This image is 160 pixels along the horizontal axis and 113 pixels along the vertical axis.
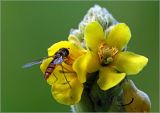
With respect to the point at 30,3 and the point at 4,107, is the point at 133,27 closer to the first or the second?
the point at 30,3

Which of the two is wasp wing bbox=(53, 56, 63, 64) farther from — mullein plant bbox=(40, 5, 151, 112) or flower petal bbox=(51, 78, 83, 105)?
flower petal bbox=(51, 78, 83, 105)

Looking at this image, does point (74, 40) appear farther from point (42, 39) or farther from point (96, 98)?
point (42, 39)

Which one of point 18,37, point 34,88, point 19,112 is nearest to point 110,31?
point 19,112

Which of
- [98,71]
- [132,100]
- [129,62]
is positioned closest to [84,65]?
[98,71]

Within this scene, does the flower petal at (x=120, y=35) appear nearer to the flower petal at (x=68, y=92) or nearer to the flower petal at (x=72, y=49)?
the flower petal at (x=72, y=49)

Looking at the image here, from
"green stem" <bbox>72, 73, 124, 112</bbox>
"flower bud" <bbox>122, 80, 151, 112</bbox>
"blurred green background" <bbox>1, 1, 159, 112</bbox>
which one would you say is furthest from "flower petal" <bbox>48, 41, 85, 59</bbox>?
"blurred green background" <bbox>1, 1, 159, 112</bbox>
